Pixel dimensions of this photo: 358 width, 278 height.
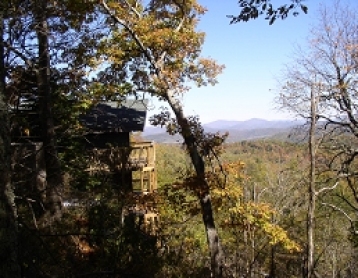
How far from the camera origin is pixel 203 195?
9.09 m

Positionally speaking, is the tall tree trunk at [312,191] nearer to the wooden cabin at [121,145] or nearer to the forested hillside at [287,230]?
the forested hillside at [287,230]

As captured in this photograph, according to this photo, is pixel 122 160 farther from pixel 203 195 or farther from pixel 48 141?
pixel 203 195

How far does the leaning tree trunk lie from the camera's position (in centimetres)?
893

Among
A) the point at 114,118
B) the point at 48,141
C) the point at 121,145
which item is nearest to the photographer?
the point at 48,141

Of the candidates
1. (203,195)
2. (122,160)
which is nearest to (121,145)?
(122,160)

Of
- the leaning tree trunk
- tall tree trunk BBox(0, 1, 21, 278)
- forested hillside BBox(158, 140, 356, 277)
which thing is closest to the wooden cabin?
forested hillside BBox(158, 140, 356, 277)

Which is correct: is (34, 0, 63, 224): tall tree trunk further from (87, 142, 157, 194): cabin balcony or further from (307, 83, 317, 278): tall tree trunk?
(307, 83, 317, 278): tall tree trunk

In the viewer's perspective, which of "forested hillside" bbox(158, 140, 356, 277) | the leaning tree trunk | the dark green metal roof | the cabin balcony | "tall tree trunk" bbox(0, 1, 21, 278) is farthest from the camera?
the dark green metal roof

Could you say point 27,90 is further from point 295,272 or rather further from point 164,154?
point 164,154

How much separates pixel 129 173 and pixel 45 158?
559cm

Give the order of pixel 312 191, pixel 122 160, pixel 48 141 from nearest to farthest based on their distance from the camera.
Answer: pixel 48 141
pixel 312 191
pixel 122 160

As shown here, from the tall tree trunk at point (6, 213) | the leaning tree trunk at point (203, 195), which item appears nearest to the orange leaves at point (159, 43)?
the leaning tree trunk at point (203, 195)

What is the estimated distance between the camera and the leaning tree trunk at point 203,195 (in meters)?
8.93

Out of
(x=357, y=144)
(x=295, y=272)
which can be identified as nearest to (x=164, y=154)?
(x=295, y=272)
